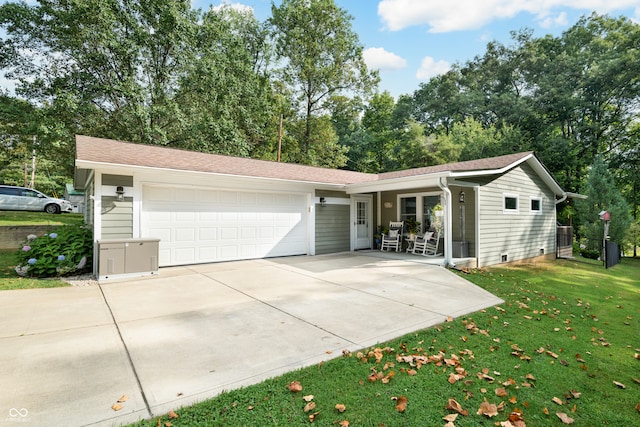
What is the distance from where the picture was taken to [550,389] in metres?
2.63

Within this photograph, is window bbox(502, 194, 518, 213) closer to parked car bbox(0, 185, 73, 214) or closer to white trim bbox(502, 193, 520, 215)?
white trim bbox(502, 193, 520, 215)

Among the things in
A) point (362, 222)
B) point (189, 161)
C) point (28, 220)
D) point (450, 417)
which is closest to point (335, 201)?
point (362, 222)

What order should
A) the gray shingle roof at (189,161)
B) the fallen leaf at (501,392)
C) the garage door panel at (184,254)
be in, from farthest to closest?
the garage door panel at (184,254)
the gray shingle roof at (189,161)
the fallen leaf at (501,392)

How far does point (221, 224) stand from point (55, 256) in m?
3.56

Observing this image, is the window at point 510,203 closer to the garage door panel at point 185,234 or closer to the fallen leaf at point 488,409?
the fallen leaf at point 488,409

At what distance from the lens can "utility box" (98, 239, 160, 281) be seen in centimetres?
621

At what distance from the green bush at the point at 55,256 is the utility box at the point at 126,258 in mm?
1061

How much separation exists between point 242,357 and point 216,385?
1.66 feet

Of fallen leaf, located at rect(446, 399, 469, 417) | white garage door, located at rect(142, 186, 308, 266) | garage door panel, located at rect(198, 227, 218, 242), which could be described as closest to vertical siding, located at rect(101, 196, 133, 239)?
white garage door, located at rect(142, 186, 308, 266)

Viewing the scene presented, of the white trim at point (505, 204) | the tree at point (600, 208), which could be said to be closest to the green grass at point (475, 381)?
the white trim at point (505, 204)

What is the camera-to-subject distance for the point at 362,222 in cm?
1175

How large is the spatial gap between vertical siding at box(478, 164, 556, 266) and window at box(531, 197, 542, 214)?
0.15 meters

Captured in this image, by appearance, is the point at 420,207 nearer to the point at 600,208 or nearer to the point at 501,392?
the point at 501,392

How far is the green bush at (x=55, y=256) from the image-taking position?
21.2 feet
